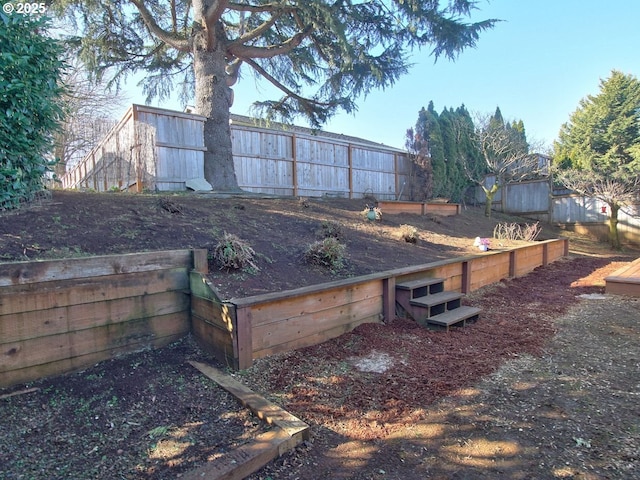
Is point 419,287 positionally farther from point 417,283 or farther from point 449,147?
point 449,147

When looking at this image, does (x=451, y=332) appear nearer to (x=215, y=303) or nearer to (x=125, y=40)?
(x=215, y=303)

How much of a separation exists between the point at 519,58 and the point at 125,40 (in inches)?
407

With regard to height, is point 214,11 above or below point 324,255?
above

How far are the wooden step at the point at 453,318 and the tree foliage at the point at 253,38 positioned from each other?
4954 millimetres

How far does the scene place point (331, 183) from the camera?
417 inches

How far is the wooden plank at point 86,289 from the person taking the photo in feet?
7.14

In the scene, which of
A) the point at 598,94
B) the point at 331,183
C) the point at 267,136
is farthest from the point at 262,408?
the point at 598,94

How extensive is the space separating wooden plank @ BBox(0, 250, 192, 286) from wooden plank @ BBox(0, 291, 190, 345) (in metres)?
0.21

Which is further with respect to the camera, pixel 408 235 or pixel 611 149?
pixel 611 149

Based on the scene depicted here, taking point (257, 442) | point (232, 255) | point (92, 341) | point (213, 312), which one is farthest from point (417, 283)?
point (92, 341)

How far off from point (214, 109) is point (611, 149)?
13.5 m

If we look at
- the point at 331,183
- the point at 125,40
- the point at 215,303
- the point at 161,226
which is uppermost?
the point at 125,40

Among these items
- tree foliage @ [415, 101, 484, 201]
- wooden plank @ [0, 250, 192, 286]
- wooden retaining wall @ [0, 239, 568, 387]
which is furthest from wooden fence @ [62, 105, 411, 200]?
wooden retaining wall @ [0, 239, 568, 387]

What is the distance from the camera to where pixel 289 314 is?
293 cm
